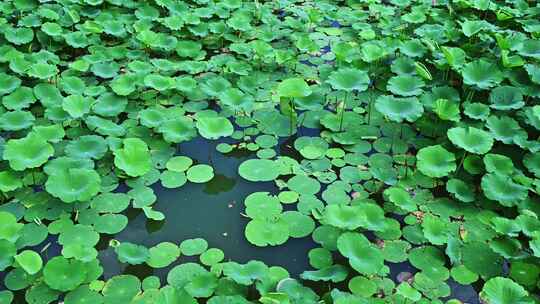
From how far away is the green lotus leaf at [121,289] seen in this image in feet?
9.07

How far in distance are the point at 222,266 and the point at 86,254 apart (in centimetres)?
70

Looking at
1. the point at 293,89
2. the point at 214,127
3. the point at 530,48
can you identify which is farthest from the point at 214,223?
the point at 530,48

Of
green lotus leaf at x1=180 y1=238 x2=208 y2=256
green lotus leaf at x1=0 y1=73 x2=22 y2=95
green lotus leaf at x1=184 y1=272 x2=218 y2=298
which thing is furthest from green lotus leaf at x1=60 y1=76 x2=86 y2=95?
green lotus leaf at x1=184 y1=272 x2=218 y2=298

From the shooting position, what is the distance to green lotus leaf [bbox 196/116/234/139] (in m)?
3.70

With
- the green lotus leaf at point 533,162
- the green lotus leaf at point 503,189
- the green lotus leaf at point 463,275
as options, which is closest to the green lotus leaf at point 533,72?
the green lotus leaf at point 533,162

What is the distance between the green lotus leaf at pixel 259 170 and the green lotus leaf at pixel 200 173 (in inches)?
7.7

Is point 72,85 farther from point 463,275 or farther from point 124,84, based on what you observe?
point 463,275

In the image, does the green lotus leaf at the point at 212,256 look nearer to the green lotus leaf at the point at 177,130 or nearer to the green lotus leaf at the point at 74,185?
the green lotus leaf at the point at 74,185

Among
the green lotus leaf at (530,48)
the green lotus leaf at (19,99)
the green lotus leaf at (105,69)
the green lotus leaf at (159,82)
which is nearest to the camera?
the green lotus leaf at (19,99)

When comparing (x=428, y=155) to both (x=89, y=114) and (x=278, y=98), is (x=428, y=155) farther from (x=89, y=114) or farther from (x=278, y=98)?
(x=89, y=114)

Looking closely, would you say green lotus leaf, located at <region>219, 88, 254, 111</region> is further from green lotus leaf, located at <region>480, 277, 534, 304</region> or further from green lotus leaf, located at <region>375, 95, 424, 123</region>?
green lotus leaf, located at <region>480, 277, 534, 304</region>

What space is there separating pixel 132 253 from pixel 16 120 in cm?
146

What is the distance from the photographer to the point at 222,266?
2963mm

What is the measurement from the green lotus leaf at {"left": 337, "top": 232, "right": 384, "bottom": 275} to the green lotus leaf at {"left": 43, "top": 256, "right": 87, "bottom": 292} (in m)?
1.31
